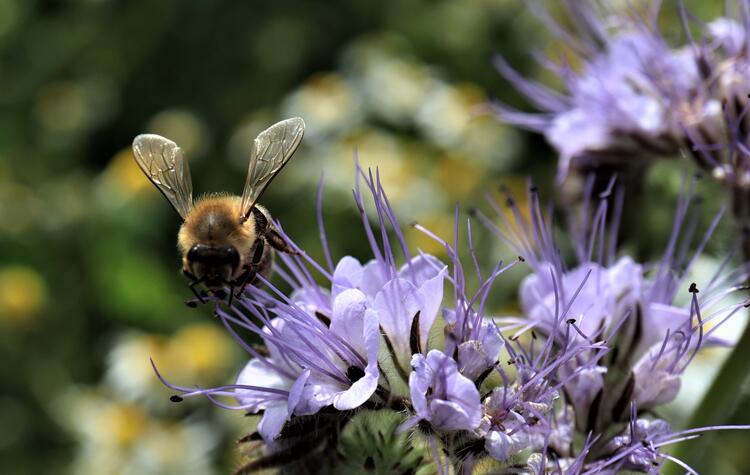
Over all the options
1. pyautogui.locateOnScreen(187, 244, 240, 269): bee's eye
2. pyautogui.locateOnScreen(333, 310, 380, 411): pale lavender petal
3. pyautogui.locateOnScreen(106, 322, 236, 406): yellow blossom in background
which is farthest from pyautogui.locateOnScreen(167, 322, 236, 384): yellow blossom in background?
pyautogui.locateOnScreen(333, 310, 380, 411): pale lavender petal

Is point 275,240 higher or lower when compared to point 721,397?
higher

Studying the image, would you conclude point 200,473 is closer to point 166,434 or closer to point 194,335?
point 166,434

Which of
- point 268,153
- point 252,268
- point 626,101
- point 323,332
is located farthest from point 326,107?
point 323,332

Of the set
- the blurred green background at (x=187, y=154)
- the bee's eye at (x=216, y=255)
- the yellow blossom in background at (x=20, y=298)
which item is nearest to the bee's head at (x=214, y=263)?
the bee's eye at (x=216, y=255)

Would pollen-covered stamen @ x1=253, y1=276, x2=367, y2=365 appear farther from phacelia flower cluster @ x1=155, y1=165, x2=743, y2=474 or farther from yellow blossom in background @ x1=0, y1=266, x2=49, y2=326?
yellow blossom in background @ x1=0, y1=266, x2=49, y2=326

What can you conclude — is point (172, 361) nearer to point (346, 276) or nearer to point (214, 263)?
point (214, 263)

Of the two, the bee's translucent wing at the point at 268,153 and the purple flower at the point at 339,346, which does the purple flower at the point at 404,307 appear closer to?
the purple flower at the point at 339,346
